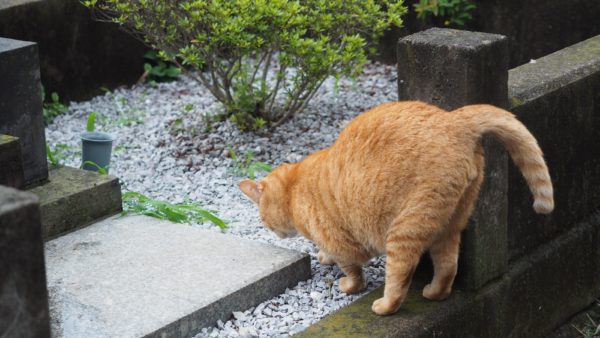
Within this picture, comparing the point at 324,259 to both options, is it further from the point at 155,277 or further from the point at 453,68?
the point at 453,68

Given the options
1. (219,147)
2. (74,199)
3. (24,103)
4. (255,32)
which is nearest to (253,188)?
(74,199)

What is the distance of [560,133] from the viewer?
4.74m

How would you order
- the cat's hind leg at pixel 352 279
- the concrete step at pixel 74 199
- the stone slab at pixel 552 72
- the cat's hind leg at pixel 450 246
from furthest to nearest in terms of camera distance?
the concrete step at pixel 74 199 → the stone slab at pixel 552 72 → the cat's hind leg at pixel 352 279 → the cat's hind leg at pixel 450 246

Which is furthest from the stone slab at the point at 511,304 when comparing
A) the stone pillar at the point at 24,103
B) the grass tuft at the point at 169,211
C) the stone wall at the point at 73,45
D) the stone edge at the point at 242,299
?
the stone wall at the point at 73,45

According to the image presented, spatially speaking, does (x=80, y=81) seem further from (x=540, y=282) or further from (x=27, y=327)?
(x=27, y=327)

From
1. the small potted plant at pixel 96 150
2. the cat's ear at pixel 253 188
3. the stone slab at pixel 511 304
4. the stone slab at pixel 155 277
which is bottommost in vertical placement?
the stone slab at pixel 511 304

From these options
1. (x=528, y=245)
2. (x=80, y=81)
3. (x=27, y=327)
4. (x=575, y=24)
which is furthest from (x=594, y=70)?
(x=80, y=81)

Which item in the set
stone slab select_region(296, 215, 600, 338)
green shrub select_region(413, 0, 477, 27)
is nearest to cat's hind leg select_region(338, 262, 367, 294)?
stone slab select_region(296, 215, 600, 338)

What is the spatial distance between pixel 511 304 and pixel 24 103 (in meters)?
2.78

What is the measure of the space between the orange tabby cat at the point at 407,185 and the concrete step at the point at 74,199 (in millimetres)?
1359

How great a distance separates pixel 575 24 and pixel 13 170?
4.59 m

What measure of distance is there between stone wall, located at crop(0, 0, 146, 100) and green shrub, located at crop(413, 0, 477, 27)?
8.09ft

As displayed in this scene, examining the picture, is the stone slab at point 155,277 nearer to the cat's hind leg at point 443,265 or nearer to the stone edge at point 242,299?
the stone edge at point 242,299

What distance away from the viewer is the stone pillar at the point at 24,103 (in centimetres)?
481
